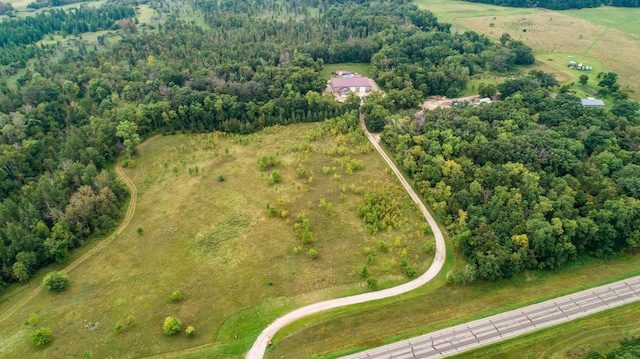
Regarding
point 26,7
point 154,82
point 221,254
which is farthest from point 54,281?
point 26,7

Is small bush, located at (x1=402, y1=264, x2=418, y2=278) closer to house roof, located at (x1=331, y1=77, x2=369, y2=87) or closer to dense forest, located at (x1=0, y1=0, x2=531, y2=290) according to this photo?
dense forest, located at (x1=0, y1=0, x2=531, y2=290)

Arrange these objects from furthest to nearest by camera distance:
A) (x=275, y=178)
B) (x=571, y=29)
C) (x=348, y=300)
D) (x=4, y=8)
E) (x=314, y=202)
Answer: (x=4, y=8)
(x=571, y=29)
(x=275, y=178)
(x=314, y=202)
(x=348, y=300)

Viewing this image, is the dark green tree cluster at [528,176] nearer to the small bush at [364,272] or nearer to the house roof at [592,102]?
the house roof at [592,102]

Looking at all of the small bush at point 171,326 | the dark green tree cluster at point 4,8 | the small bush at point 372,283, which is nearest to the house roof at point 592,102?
the small bush at point 372,283

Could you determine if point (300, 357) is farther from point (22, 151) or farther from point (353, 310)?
point (22, 151)

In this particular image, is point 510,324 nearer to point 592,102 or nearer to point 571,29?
point 592,102

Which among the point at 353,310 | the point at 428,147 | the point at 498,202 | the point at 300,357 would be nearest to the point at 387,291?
the point at 353,310
